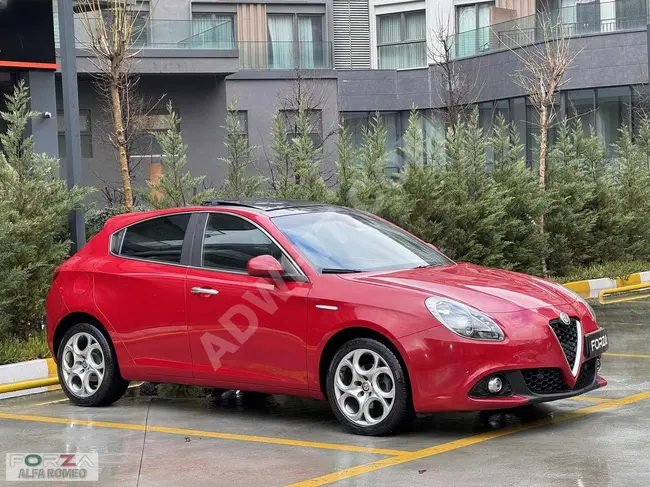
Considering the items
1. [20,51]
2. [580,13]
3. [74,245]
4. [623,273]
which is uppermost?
[580,13]

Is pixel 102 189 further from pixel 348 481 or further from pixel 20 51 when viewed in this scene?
pixel 348 481

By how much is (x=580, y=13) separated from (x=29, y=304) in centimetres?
2623

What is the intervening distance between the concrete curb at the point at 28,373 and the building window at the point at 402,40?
33491 mm

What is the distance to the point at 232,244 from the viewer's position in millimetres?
8586

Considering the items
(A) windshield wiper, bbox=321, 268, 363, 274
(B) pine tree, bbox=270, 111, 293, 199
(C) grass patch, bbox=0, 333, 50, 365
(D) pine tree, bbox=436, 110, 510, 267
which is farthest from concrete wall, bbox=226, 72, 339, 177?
(A) windshield wiper, bbox=321, 268, 363, 274

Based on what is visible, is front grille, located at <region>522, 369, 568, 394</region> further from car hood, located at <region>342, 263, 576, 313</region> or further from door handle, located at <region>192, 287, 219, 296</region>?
door handle, located at <region>192, 287, 219, 296</region>

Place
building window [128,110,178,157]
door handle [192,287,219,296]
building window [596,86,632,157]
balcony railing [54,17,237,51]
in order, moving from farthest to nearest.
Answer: building window [596,86,632,157] → balcony railing [54,17,237,51] → building window [128,110,178,157] → door handle [192,287,219,296]

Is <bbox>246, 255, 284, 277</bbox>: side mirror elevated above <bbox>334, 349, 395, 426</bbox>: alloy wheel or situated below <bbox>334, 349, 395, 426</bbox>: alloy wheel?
above


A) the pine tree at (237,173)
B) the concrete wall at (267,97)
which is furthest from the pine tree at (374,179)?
the concrete wall at (267,97)

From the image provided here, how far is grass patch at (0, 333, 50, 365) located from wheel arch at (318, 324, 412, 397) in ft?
13.3

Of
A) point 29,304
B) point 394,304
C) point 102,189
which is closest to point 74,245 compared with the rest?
point 29,304

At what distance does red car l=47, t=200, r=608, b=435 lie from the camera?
24.2 feet

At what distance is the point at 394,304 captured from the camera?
7.54m

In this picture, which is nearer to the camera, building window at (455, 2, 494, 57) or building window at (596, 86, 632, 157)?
building window at (596, 86, 632, 157)
